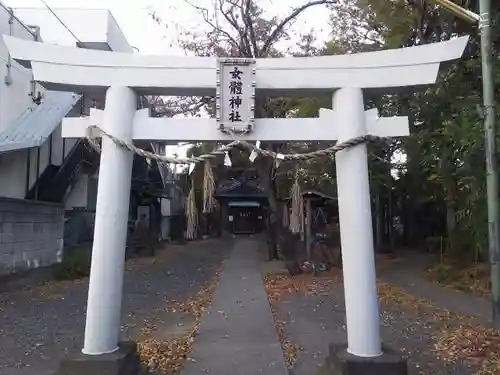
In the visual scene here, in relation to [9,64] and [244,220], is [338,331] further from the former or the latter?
[244,220]

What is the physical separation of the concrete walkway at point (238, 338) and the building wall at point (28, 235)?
510cm

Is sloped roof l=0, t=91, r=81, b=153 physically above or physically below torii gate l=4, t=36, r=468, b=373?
above

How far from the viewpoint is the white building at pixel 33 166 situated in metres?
12.9

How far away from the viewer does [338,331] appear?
27.9 feet

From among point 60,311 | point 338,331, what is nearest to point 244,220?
point 60,311

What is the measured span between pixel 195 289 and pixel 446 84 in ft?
26.6

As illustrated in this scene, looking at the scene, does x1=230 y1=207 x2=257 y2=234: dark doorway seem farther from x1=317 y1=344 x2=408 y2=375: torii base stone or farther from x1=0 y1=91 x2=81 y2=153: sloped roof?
x1=317 y1=344 x2=408 y2=375: torii base stone

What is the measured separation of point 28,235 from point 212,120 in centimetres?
1015

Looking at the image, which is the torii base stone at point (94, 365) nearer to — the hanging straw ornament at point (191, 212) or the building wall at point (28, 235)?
the hanging straw ornament at point (191, 212)

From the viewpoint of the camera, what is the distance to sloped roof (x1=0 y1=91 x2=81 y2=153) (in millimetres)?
12375

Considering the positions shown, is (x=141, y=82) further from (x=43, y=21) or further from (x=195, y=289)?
(x=43, y=21)

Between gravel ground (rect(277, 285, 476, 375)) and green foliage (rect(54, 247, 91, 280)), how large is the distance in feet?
21.1

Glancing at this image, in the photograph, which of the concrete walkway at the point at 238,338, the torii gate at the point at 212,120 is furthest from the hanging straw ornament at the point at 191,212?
the concrete walkway at the point at 238,338

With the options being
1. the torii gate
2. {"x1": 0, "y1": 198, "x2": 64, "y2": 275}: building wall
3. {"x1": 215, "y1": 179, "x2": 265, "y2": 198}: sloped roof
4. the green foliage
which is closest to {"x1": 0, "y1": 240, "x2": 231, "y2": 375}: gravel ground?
the green foliage
